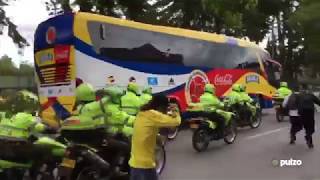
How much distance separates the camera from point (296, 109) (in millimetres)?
10344

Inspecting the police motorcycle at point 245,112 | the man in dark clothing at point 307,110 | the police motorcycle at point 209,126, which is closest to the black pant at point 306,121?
the man in dark clothing at point 307,110

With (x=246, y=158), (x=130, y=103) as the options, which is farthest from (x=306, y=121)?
(x=130, y=103)

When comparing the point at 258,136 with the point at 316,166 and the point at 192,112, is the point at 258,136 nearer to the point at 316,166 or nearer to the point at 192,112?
the point at 192,112

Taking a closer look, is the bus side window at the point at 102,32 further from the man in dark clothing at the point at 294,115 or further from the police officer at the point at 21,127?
the police officer at the point at 21,127

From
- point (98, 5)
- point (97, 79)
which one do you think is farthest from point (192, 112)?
point (98, 5)

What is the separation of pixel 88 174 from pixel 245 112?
Answer: 7.33m

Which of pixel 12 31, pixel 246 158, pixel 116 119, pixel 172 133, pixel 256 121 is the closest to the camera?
pixel 116 119

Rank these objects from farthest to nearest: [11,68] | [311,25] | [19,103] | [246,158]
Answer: [11,68], [246,158], [19,103], [311,25]

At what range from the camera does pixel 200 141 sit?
10.9 metres

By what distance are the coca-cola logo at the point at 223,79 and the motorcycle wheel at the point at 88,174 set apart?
1020 centimetres

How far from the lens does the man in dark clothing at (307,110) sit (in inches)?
394

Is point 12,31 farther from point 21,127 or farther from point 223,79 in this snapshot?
point 21,127

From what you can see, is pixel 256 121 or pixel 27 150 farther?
pixel 256 121

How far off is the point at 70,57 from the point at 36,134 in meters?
6.03
